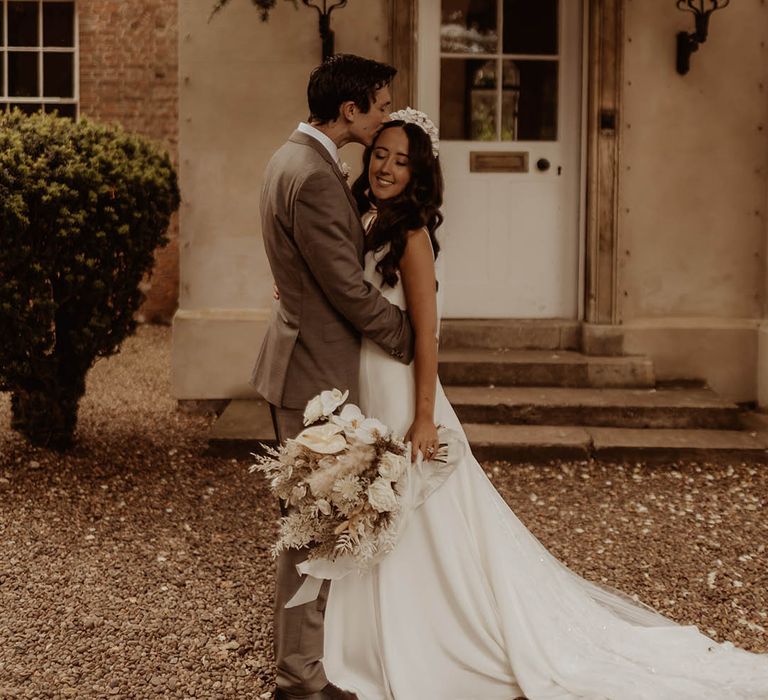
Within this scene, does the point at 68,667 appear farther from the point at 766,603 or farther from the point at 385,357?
the point at 766,603

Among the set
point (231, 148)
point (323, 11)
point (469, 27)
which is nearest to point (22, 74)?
point (231, 148)

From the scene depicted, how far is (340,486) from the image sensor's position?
283 centimetres

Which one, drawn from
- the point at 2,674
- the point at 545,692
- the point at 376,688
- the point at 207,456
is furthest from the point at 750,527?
the point at 2,674

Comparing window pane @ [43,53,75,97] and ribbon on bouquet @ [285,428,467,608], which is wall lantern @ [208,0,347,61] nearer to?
ribbon on bouquet @ [285,428,467,608]

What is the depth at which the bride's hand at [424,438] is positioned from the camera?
10.1 feet

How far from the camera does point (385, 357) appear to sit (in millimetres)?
3143

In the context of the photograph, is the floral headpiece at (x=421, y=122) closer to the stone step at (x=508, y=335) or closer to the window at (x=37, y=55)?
the stone step at (x=508, y=335)

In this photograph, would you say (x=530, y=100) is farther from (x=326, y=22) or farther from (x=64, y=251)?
(x=64, y=251)

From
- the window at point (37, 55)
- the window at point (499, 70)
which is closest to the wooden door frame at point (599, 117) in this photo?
the window at point (499, 70)

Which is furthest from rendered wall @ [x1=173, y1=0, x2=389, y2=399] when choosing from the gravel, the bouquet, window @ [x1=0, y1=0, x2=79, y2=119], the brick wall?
window @ [x1=0, y1=0, x2=79, y2=119]

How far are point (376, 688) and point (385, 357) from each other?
3.33 feet

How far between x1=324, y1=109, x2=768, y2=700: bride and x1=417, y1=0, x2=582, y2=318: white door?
154 inches

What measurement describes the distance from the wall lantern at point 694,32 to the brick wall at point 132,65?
622 cm

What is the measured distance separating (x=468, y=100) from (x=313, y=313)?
450cm
